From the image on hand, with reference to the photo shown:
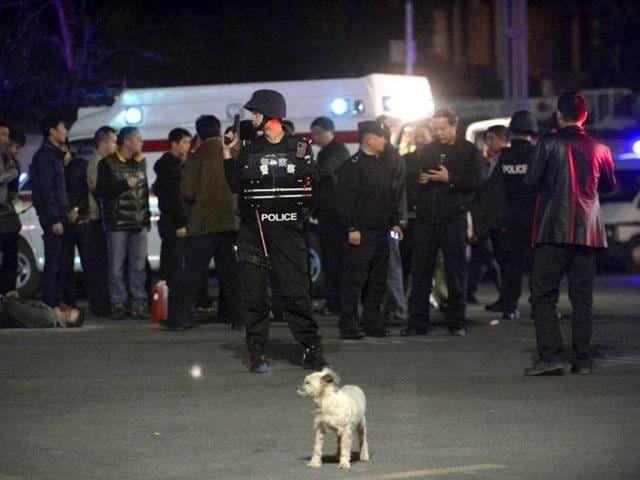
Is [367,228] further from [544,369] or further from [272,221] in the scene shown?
[544,369]

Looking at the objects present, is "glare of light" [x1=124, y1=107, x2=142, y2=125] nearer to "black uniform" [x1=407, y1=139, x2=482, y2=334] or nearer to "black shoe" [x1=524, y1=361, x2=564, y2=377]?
"black uniform" [x1=407, y1=139, x2=482, y2=334]

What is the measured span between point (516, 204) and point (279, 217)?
4.54 meters

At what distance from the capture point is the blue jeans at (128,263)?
15758 mm

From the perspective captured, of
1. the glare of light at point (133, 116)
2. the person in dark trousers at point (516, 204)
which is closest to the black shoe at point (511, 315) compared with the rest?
the person in dark trousers at point (516, 204)

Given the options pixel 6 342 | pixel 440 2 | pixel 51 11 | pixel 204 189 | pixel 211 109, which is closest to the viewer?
pixel 6 342

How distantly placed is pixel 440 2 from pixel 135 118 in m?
36.9

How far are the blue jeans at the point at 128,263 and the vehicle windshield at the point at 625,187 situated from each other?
335 inches

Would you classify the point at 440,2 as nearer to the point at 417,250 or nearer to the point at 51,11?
the point at 51,11

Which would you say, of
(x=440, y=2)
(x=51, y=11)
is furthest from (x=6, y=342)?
(x=440, y=2)

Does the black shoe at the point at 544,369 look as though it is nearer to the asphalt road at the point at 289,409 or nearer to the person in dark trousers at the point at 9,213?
the asphalt road at the point at 289,409

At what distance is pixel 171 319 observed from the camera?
556 inches

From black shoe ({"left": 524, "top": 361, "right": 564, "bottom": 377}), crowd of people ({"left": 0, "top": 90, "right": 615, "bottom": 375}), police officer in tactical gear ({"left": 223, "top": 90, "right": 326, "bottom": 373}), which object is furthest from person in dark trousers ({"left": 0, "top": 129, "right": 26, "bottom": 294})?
black shoe ({"left": 524, "top": 361, "right": 564, "bottom": 377})

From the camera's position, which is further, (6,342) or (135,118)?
(135,118)

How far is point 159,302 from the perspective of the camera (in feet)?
49.7
